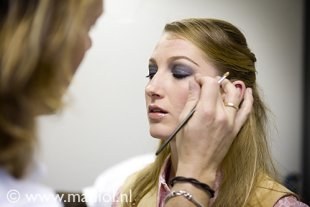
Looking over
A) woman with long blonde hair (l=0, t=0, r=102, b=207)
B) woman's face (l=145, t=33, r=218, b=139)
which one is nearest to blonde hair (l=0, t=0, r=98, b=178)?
woman with long blonde hair (l=0, t=0, r=102, b=207)

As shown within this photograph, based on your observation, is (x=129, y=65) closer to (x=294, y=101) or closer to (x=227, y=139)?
(x=227, y=139)

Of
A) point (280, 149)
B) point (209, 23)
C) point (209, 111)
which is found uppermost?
point (209, 23)

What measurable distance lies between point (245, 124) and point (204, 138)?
20 centimetres

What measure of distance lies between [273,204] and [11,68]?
502mm

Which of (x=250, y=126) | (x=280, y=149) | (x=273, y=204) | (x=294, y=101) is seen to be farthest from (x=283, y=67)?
(x=273, y=204)

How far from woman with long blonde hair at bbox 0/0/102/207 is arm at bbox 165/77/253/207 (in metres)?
0.25

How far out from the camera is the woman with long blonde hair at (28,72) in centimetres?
32

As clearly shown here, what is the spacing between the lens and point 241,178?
2.35 feet

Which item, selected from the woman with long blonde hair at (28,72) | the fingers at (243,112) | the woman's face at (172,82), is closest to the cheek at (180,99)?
the woman's face at (172,82)

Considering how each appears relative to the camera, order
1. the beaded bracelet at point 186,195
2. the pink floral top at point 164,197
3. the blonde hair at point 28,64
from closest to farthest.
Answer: the blonde hair at point 28,64, the beaded bracelet at point 186,195, the pink floral top at point 164,197

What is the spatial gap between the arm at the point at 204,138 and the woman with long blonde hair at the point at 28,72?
25 centimetres

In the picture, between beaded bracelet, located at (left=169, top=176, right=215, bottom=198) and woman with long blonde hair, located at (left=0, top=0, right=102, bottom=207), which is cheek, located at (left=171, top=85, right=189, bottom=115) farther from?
woman with long blonde hair, located at (left=0, top=0, right=102, bottom=207)

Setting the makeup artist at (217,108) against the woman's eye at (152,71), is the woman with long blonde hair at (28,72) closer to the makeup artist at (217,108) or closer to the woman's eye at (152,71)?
the makeup artist at (217,108)

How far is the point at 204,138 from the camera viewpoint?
57 cm
